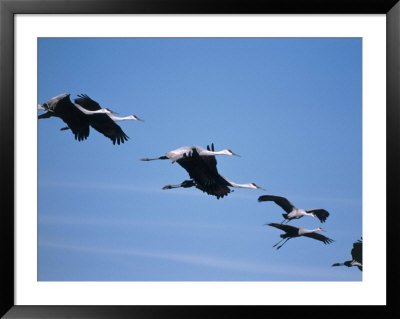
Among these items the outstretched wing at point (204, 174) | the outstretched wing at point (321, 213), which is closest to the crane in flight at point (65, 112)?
the outstretched wing at point (204, 174)

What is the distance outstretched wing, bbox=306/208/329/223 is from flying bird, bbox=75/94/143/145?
2.17 feet

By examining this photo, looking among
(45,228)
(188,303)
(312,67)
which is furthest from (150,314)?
(312,67)

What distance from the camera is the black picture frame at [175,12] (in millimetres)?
1606

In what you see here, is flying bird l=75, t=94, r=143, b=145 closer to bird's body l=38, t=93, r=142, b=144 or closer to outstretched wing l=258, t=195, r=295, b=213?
bird's body l=38, t=93, r=142, b=144

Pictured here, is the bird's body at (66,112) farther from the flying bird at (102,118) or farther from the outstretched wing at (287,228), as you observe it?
the outstretched wing at (287,228)

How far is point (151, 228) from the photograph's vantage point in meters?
1.67

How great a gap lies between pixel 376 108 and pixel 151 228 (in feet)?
2.79

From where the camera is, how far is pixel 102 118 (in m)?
1.71

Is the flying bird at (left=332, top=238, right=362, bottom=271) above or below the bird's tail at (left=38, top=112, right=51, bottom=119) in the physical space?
below

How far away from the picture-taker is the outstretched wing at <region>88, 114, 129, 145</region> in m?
1.68

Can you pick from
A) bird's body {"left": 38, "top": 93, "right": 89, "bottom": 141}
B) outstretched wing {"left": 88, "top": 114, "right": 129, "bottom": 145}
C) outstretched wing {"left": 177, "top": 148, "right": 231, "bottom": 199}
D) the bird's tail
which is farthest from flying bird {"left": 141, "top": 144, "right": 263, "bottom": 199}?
the bird's tail

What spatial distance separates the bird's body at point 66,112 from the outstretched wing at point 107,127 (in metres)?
0.03

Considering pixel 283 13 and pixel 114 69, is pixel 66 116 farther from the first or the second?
pixel 283 13

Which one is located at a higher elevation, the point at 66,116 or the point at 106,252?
the point at 66,116
